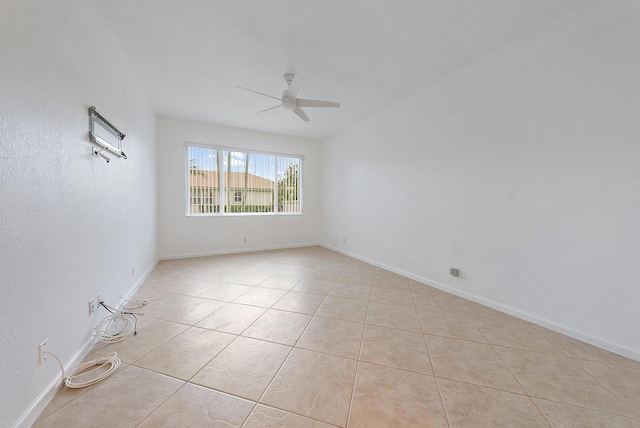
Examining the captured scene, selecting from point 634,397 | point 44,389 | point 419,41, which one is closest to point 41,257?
→ point 44,389

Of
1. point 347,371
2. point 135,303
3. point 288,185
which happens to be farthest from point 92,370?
point 288,185

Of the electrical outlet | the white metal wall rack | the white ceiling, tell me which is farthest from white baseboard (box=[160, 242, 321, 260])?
the electrical outlet

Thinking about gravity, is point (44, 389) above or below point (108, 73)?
below

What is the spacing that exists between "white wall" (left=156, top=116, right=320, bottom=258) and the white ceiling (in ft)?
4.10

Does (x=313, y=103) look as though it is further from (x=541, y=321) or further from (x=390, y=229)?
(x=541, y=321)

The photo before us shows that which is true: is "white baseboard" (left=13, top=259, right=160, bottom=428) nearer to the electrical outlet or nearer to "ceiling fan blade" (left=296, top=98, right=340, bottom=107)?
the electrical outlet

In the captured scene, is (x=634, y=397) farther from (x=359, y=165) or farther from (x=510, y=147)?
(x=359, y=165)

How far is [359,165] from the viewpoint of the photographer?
188 inches

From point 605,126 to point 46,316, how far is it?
4116 millimetres

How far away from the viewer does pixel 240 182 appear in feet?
17.9

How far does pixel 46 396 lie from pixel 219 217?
13.1ft

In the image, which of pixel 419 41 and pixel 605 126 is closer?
pixel 605 126

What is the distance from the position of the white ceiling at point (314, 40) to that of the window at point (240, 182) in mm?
1614

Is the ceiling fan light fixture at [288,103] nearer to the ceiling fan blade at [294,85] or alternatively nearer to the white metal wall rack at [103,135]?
the ceiling fan blade at [294,85]
